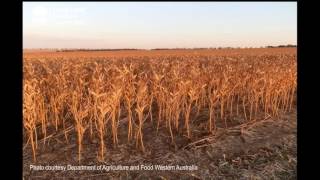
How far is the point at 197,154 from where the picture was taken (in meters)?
5.23

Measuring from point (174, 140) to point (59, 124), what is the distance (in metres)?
1.88

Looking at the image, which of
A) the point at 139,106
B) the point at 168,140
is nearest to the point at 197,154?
the point at 168,140

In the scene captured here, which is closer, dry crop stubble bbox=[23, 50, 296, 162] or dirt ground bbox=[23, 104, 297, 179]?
dirt ground bbox=[23, 104, 297, 179]

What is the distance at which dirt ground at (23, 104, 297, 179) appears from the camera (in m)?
4.88

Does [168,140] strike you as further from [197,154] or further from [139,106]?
[139,106]

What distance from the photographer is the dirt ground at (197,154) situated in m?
4.88

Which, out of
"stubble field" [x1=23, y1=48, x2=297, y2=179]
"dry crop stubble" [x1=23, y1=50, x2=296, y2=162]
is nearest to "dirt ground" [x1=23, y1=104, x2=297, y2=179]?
"stubble field" [x1=23, y1=48, x2=297, y2=179]

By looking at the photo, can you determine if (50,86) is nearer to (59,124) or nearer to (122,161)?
(59,124)

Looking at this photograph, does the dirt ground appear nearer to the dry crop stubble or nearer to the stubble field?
the stubble field

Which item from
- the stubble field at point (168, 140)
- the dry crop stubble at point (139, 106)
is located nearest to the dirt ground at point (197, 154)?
the stubble field at point (168, 140)

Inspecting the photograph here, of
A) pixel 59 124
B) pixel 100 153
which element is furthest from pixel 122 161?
pixel 59 124

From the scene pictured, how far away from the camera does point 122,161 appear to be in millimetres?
5156

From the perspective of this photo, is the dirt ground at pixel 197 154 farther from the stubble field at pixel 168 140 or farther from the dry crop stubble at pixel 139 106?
the dry crop stubble at pixel 139 106
